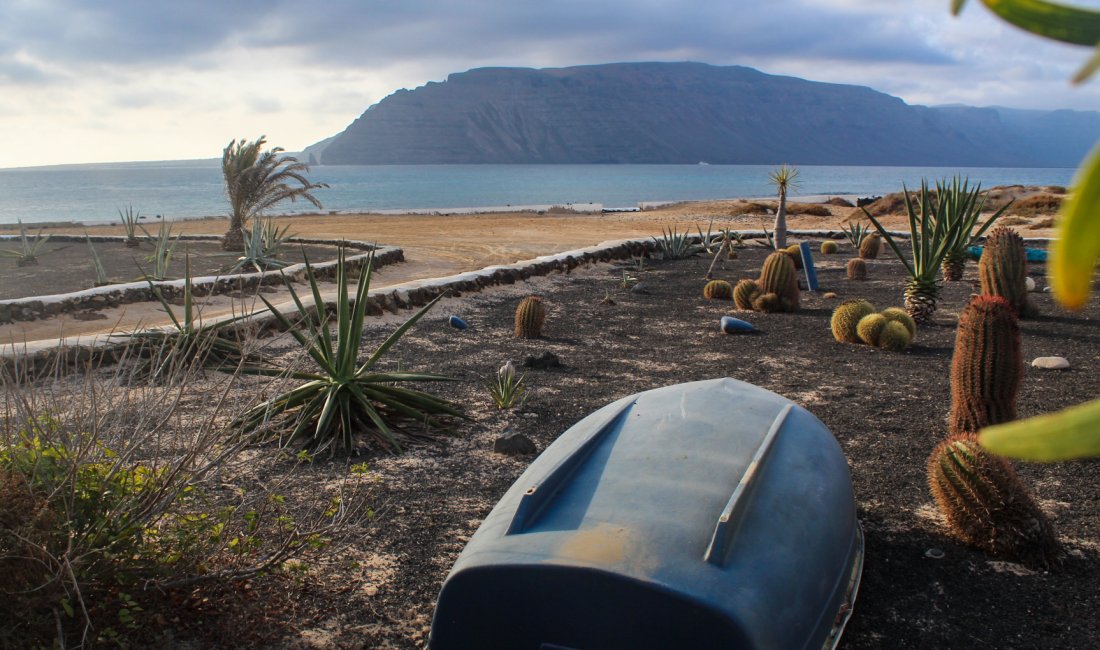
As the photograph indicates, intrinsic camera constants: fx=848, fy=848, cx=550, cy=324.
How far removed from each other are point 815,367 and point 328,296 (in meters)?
5.87

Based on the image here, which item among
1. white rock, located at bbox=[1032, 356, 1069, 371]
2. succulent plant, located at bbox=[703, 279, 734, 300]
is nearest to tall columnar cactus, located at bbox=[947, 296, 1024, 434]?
white rock, located at bbox=[1032, 356, 1069, 371]

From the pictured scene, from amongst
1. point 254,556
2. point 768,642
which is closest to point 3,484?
point 254,556

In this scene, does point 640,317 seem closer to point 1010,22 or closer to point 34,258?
point 1010,22

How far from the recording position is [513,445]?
5.45 metres

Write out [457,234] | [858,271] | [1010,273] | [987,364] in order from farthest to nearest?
[457,234]
[858,271]
[1010,273]
[987,364]

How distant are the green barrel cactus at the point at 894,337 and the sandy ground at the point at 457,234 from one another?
714 cm

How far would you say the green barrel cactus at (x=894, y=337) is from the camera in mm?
8375

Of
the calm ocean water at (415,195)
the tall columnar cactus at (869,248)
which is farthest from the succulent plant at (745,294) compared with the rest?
the calm ocean water at (415,195)

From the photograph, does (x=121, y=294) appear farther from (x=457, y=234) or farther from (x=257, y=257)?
(x=457, y=234)

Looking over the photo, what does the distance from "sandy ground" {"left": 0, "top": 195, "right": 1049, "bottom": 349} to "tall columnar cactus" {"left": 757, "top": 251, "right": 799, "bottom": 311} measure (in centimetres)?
571

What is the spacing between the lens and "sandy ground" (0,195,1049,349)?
10.4 meters

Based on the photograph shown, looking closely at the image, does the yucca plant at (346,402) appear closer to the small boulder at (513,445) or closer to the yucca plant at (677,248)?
the small boulder at (513,445)

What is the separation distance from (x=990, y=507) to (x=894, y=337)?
4568 mm

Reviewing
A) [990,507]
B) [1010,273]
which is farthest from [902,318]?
[990,507]
